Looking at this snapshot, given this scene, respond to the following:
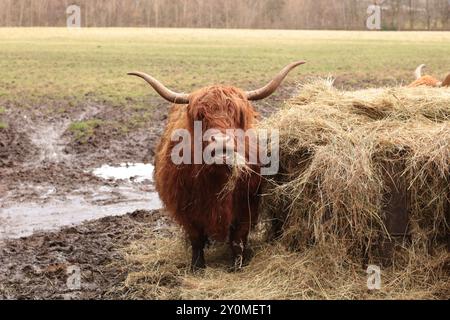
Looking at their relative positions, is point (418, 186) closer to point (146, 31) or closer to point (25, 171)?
point (25, 171)

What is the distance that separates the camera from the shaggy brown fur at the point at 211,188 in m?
5.19

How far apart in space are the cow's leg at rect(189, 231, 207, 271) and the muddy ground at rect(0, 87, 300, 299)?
61cm

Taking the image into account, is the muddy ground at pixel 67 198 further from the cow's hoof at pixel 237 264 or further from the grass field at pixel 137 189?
the cow's hoof at pixel 237 264

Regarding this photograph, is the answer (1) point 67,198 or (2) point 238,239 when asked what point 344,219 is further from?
(1) point 67,198

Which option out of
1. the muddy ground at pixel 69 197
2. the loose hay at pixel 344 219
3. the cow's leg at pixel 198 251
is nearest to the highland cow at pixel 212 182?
the cow's leg at pixel 198 251

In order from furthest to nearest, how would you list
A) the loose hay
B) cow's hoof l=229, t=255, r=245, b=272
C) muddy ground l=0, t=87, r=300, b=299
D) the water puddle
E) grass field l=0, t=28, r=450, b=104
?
grass field l=0, t=28, r=450, b=104, the water puddle, muddy ground l=0, t=87, r=300, b=299, cow's hoof l=229, t=255, r=245, b=272, the loose hay

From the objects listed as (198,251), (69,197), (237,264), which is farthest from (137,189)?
(237,264)

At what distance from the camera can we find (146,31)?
128 feet

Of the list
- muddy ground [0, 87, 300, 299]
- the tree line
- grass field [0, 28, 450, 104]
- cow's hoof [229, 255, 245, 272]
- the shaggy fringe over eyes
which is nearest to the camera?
the shaggy fringe over eyes

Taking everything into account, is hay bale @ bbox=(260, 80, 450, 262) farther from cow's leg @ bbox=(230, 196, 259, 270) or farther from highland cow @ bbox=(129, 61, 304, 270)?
highland cow @ bbox=(129, 61, 304, 270)

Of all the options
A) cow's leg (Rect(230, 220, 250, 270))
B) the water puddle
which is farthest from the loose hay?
Answer: the water puddle

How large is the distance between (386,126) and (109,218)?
3.37 meters

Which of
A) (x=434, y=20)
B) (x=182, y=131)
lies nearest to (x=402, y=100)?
(x=182, y=131)

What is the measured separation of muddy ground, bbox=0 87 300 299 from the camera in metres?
5.68
